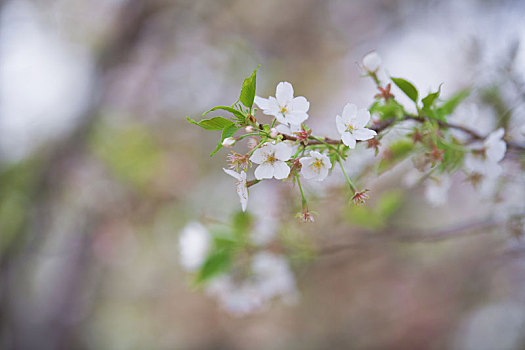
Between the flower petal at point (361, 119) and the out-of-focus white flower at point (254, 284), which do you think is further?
the out-of-focus white flower at point (254, 284)

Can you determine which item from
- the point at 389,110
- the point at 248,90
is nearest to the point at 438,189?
the point at 389,110

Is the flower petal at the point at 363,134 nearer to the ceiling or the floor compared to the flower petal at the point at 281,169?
nearer to the ceiling

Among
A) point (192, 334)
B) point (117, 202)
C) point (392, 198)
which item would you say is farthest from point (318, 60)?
point (192, 334)

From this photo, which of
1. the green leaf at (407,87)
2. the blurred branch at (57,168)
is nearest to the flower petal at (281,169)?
the green leaf at (407,87)

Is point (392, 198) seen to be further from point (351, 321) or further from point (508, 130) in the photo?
point (351, 321)

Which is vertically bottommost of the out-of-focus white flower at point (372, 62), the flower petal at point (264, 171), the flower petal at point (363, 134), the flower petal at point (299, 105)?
the flower petal at point (264, 171)

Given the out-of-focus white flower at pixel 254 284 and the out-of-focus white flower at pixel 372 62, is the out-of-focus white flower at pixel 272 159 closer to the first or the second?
the out-of-focus white flower at pixel 372 62

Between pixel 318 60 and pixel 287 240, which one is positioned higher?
pixel 318 60
